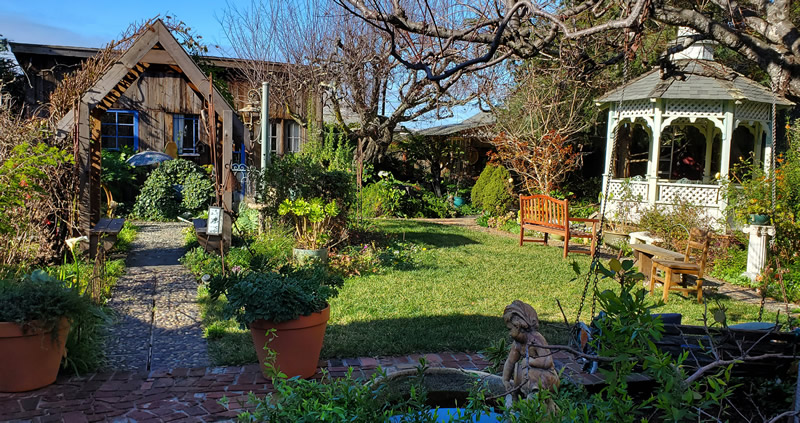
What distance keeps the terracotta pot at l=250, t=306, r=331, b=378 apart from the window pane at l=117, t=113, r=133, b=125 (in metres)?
13.8

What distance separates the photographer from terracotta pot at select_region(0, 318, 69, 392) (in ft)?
12.6

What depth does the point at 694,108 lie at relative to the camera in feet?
41.3

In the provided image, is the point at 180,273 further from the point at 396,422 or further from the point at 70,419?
the point at 396,422

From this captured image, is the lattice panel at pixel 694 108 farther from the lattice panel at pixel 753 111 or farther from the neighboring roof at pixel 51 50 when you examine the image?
the neighboring roof at pixel 51 50

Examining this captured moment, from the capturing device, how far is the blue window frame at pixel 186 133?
1645 cm

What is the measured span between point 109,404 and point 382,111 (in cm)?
1349

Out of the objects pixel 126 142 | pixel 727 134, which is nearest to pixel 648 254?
pixel 727 134

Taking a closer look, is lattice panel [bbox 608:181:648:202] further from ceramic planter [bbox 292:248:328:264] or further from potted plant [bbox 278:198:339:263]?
A: ceramic planter [bbox 292:248:328:264]

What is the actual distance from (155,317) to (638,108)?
11.1m

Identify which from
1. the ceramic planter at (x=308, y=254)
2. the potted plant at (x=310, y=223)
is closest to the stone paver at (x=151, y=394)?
the ceramic planter at (x=308, y=254)

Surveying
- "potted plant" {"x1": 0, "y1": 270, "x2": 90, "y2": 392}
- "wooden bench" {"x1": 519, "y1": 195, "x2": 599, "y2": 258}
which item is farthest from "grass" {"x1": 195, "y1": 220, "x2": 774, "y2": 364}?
"potted plant" {"x1": 0, "y1": 270, "x2": 90, "y2": 392}

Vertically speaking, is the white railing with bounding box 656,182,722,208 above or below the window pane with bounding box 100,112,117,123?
below

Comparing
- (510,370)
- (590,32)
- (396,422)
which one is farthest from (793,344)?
(396,422)

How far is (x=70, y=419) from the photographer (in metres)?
3.57
